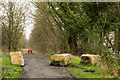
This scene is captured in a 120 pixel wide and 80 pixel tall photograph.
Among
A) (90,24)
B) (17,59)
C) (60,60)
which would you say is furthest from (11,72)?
(90,24)

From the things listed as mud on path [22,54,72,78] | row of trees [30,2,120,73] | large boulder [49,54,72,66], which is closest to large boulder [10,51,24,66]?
mud on path [22,54,72,78]

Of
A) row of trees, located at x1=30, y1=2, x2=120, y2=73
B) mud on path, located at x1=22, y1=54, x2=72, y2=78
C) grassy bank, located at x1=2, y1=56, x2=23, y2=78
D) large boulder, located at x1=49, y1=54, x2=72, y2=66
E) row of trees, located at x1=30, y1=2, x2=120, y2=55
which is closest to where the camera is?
grassy bank, located at x1=2, y1=56, x2=23, y2=78

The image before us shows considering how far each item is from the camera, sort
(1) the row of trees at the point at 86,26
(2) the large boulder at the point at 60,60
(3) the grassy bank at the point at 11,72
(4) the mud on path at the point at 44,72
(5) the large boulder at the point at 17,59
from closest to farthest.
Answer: (3) the grassy bank at the point at 11,72 < (4) the mud on path at the point at 44,72 < (5) the large boulder at the point at 17,59 < (2) the large boulder at the point at 60,60 < (1) the row of trees at the point at 86,26

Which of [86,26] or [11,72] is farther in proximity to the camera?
[86,26]

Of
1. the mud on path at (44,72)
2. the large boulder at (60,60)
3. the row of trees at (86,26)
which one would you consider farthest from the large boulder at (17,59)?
the row of trees at (86,26)

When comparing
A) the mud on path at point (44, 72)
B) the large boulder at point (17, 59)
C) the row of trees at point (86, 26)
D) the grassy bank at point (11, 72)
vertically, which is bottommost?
the mud on path at point (44, 72)

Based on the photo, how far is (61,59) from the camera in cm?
968

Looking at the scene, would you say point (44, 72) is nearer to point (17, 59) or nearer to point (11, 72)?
point (11, 72)

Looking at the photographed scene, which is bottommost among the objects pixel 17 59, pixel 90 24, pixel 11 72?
pixel 11 72

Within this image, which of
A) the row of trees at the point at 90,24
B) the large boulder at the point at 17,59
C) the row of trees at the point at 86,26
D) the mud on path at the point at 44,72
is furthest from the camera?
the row of trees at the point at 90,24

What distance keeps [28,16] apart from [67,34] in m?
7.63

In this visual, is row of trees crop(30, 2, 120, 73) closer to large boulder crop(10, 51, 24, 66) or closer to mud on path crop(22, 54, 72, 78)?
mud on path crop(22, 54, 72, 78)

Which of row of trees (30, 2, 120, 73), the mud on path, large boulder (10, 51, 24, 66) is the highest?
row of trees (30, 2, 120, 73)

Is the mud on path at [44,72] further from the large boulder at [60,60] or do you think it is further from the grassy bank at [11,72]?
the large boulder at [60,60]
